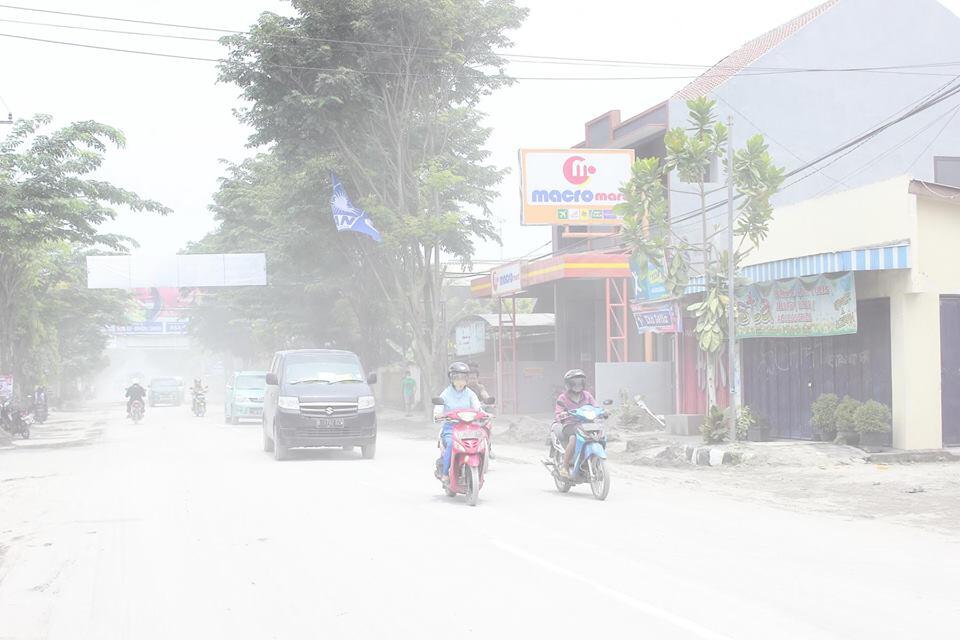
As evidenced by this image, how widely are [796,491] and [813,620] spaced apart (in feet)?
28.4

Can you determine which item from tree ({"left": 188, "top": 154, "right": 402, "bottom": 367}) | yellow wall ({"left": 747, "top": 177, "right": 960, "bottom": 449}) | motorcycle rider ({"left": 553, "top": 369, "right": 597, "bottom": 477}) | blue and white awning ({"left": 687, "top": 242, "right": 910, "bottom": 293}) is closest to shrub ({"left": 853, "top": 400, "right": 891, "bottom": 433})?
yellow wall ({"left": 747, "top": 177, "right": 960, "bottom": 449})

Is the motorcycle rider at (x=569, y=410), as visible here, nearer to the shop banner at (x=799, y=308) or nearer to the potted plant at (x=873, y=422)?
the potted plant at (x=873, y=422)

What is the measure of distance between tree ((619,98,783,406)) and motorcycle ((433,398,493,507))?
331 inches

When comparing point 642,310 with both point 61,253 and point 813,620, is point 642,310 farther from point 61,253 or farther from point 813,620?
point 61,253

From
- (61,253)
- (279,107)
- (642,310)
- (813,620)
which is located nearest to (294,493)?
(813,620)

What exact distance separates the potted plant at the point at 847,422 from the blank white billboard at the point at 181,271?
28236mm

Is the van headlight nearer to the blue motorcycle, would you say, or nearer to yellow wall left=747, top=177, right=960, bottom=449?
the blue motorcycle

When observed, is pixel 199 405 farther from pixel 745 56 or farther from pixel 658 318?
pixel 745 56

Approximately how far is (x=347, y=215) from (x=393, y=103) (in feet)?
12.3

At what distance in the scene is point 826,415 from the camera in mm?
19031

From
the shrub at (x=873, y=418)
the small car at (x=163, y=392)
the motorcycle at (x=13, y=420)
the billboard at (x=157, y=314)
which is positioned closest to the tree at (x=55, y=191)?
the motorcycle at (x=13, y=420)

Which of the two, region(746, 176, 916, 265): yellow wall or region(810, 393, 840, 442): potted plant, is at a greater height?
region(746, 176, 916, 265): yellow wall

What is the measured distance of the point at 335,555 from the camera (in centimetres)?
897

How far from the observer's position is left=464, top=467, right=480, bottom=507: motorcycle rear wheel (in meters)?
12.3
